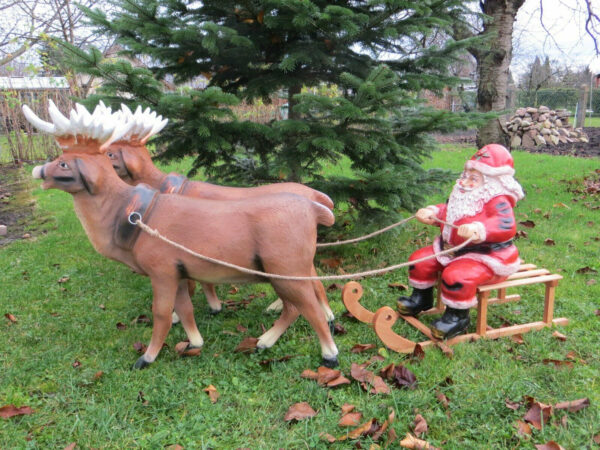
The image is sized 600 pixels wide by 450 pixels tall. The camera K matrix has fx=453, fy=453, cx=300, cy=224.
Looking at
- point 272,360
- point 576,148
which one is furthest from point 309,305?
point 576,148

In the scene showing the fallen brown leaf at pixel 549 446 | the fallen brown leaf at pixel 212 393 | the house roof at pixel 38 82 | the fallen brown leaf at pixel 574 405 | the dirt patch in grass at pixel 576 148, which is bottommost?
the fallen brown leaf at pixel 212 393

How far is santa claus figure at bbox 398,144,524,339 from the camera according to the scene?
3268mm

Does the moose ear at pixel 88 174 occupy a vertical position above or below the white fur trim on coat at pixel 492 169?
above

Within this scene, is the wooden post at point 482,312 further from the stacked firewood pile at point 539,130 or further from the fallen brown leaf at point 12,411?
the stacked firewood pile at point 539,130

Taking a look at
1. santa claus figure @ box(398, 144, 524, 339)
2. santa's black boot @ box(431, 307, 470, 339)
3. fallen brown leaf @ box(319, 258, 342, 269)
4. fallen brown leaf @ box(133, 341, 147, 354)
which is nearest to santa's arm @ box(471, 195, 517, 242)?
santa claus figure @ box(398, 144, 524, 339)

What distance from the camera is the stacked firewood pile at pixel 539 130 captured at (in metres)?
14.9

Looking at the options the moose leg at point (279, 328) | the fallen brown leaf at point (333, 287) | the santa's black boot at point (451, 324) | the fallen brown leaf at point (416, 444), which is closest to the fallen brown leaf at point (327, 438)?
the fallen brown leaf at point (416, 444)

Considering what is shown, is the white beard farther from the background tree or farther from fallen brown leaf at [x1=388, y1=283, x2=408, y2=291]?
the background tree

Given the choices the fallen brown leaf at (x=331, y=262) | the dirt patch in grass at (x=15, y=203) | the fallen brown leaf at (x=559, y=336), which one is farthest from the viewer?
the dirt patch in grass at (x=15, y=203)

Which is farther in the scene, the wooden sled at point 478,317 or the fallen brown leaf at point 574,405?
the wooden sled at point 478,317

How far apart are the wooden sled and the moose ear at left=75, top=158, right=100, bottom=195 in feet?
6.35

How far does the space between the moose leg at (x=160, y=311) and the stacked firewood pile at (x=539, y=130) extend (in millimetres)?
14306

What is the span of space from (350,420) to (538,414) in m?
1.07

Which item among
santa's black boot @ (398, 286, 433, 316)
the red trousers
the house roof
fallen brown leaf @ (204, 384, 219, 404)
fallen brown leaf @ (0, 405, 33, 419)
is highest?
the house roof
